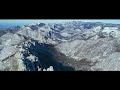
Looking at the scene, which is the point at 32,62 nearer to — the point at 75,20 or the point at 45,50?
the point at 45,50
